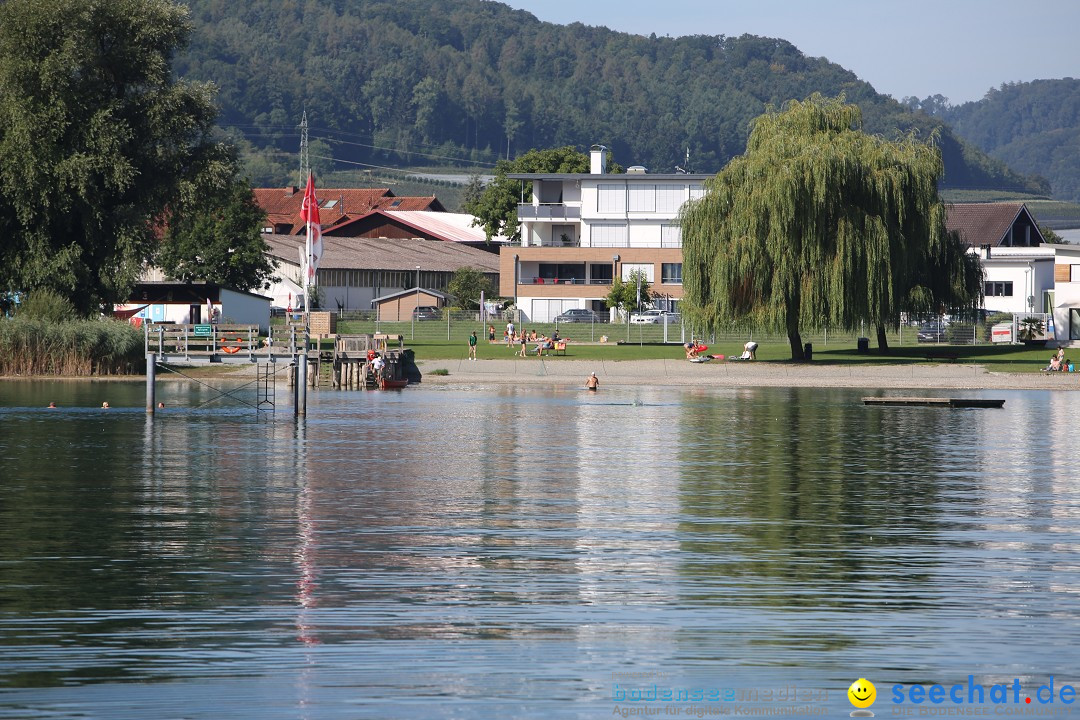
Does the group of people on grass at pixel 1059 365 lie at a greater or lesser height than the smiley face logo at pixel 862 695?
greater

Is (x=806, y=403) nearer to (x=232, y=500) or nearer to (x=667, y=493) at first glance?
(x=667, y=493)

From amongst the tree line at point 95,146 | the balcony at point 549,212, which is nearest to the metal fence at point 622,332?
the balcony at point 549,212

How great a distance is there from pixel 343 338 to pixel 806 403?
2271cm

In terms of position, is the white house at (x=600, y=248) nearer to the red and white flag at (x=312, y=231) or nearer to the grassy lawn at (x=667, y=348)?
the grassy lawn at (x=667, y=348)

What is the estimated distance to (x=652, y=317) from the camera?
326 feet

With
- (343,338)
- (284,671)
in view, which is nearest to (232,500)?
(284,671)

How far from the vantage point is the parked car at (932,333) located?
7925 centimetres

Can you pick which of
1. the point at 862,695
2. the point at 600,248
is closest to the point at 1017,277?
the point at 600,248

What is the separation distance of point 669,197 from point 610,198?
15.5 feet

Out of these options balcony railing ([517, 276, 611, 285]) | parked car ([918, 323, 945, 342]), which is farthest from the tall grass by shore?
balcony railing ([517, 276, 611, 285])

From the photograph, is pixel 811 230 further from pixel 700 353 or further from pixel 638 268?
pixel 638 268

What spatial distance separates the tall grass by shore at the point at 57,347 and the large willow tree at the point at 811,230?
1033 inches

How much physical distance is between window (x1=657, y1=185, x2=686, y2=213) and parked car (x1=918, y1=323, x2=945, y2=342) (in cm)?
3268

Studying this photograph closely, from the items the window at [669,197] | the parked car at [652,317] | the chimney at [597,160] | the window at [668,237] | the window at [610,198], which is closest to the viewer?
the parked car at [652,317]
